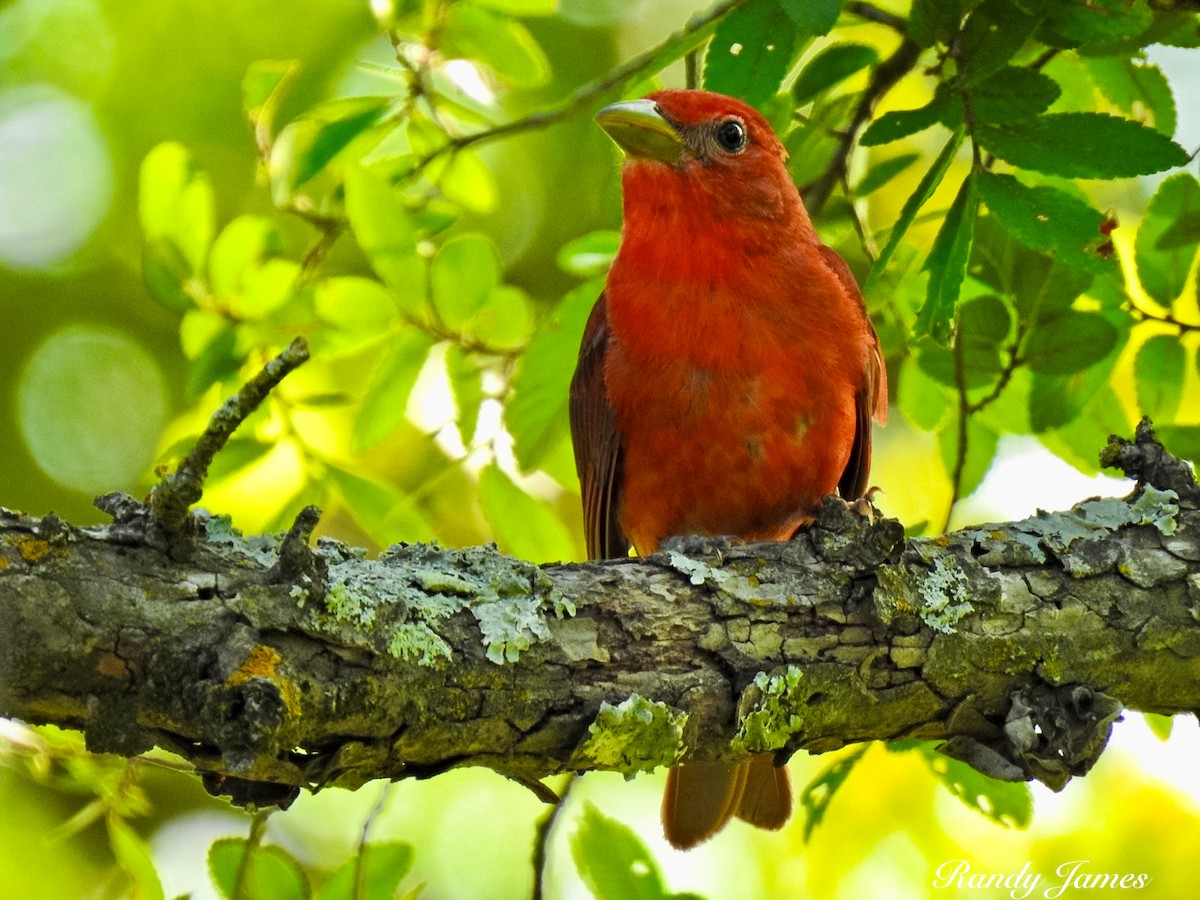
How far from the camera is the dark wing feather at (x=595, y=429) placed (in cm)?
370

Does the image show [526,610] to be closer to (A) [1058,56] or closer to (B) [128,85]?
(A) [1058,56]

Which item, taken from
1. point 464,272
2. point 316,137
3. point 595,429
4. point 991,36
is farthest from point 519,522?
point 991,36

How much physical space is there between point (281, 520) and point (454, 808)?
8.25ft

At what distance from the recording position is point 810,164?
11.9 ft

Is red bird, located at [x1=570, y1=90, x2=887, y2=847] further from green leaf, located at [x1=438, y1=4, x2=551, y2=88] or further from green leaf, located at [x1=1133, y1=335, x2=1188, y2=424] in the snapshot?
green leaf, located at [x1=1133, y1=335, x2=1188, y2=424]

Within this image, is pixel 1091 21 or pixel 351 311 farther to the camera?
pixel 351 311

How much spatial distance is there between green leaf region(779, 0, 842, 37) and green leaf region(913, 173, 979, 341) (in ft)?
1.35

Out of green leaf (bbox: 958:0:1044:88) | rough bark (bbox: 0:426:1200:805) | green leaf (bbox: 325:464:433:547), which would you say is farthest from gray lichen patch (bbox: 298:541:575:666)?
green leaf (bbox: 958:0:1044:88)

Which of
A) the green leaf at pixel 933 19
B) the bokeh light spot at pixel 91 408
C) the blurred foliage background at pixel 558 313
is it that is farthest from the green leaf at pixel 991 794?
the bokeh light spot at pixel 91 408

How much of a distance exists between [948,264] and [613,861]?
1.33m

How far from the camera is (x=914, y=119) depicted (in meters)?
2.59

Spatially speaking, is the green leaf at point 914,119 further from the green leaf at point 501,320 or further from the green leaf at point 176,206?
the green leaf at point 176,206

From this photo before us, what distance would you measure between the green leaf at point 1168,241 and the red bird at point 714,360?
810 millimetres

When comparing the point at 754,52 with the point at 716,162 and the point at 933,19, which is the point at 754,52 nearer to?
the point at 933,19
